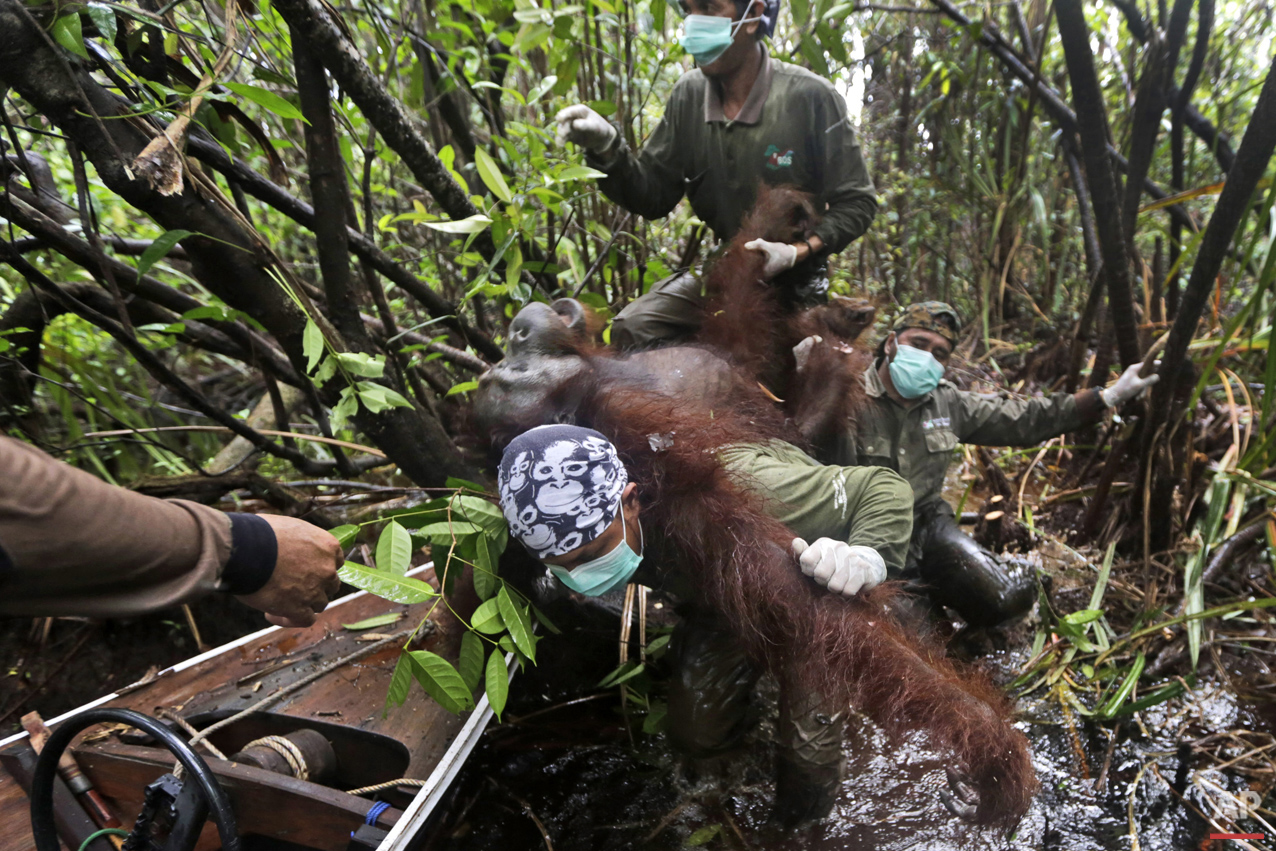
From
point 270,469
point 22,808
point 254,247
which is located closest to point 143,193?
point 254,247

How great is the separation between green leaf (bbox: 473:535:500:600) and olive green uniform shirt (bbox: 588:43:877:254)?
63.7 inches

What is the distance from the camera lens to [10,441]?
1.47 m

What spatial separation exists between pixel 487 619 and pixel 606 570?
0.34m

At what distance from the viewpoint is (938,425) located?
311 centimetres

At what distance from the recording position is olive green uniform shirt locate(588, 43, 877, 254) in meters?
2.74

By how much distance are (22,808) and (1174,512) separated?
4.40 meters

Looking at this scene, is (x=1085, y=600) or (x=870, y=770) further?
(x=1085, y=600)

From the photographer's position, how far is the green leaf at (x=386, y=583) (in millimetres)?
1696

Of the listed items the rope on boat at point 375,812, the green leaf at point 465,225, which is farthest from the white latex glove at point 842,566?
the green leaf at point 465,225

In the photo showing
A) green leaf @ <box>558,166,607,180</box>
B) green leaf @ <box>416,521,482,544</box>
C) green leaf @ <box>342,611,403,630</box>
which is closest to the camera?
green leaf @ <box>416,521,482,544</box>

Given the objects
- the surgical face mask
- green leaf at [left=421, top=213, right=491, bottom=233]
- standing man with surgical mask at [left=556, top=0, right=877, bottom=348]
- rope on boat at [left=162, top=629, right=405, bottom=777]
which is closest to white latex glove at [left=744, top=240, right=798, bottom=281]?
standing man with surgical mask at [left=556, top=0, right=877, bottom=348]

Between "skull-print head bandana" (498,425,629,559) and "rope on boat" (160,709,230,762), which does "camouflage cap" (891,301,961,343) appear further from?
"rope on boat" (160,709,230,762)

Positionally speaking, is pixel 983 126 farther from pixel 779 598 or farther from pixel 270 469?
pixel 270 469

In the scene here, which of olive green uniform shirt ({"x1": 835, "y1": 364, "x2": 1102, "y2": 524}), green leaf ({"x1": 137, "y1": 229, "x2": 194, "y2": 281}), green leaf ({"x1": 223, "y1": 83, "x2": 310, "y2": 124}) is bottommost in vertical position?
olive green uniform shirt ({"x1": 835, "y1": 364, "x2": 1102, "y2": 524})
